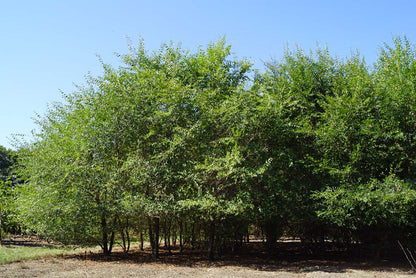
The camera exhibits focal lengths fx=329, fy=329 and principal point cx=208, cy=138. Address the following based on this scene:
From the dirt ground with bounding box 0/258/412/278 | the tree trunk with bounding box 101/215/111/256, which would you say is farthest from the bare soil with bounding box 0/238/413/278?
the tree trunk with bounding box 101/215/111/256

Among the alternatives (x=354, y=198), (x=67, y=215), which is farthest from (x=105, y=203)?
(x=354, y=198)

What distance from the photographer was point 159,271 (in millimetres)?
12094

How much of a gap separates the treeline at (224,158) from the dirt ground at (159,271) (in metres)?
2.05

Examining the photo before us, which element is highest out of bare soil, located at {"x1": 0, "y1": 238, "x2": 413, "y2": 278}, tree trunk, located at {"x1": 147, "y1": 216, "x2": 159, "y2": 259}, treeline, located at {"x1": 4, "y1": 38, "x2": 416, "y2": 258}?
treeline, located at {"x1": 4, "y1": 38, "x2": 416, "y2": 258}

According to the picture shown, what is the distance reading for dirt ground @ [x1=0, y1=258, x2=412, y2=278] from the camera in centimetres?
1123

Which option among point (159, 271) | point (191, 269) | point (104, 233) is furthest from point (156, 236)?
point (159, 271)

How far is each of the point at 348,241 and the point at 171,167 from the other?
12.1 metres

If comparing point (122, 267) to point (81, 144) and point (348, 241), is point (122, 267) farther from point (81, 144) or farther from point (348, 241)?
point (348, 241)

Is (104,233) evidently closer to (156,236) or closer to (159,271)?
(156,236)

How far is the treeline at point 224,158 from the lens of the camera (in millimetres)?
13852

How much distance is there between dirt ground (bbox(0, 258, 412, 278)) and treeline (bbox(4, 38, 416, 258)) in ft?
6.72

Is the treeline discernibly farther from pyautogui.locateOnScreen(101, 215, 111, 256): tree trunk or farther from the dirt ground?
the dirt ground

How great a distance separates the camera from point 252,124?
A: 48.7 feet

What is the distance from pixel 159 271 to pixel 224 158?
4911 millimetres
